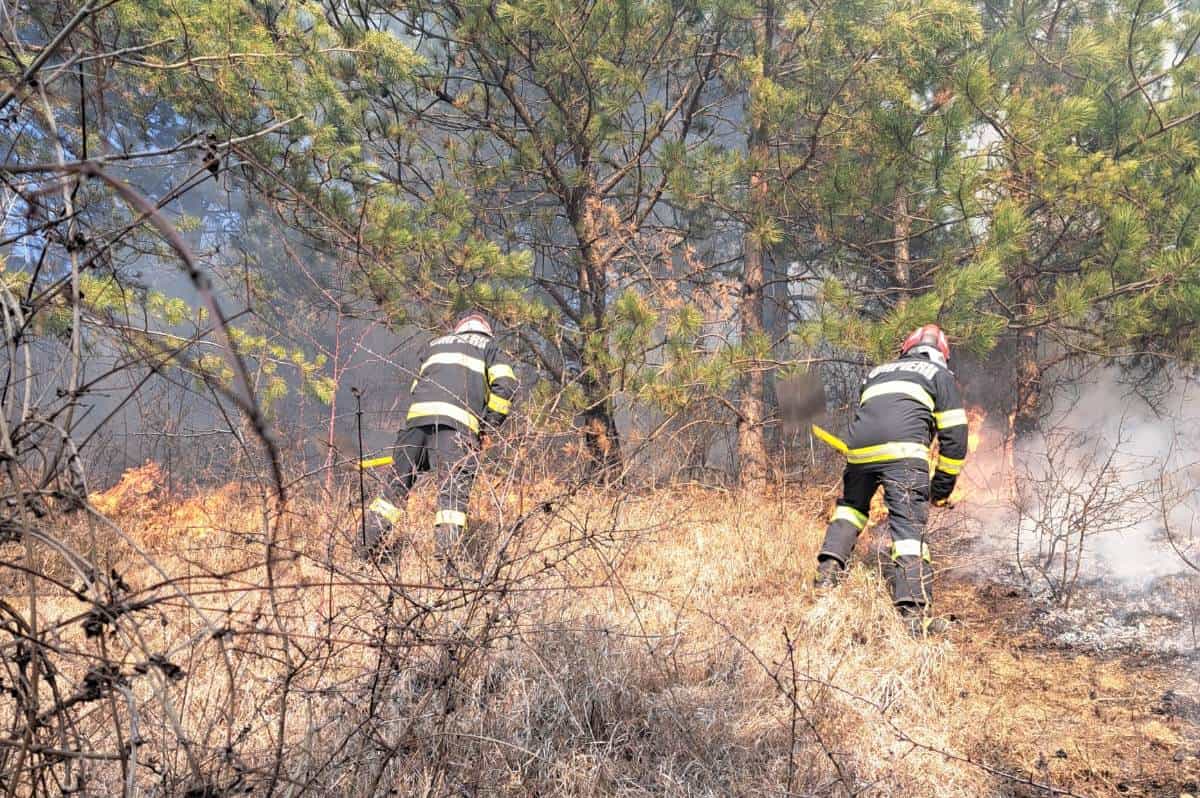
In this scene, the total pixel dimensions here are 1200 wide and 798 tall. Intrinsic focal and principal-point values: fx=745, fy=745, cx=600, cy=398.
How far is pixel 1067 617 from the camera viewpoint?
441cm

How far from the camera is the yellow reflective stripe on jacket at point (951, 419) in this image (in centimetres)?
429

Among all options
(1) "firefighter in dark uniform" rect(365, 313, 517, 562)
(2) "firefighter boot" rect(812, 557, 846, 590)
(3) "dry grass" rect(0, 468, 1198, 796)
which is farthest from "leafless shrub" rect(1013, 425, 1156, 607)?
(1) "firefighter in dark uniform" rect(365, 313, 517, 562)

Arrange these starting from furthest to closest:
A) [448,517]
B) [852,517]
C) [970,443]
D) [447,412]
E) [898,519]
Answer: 1. [970,443]
2. [447,412]
3. [852,517]
4. [898,519]
5. [448,517]

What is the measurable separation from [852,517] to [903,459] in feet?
1.48

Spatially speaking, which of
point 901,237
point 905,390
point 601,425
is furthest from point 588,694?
point 901,237

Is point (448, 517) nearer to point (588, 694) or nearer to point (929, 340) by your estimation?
point (588, 694)

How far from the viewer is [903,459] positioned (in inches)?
168

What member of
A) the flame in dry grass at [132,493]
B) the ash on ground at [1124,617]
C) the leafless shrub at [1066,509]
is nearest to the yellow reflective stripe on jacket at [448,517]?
the flame in dry grass at [132,493]

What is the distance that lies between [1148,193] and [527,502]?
5.19 metres

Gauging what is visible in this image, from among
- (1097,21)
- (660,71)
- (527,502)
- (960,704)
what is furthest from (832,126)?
(960,704)

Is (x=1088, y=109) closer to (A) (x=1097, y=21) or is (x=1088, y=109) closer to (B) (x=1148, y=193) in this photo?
(B) (x=1148, y=193)

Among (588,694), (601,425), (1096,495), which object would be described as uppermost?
(601,425)

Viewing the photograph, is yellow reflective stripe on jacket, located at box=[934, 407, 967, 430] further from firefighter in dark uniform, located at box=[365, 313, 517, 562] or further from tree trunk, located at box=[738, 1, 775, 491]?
firefighter in dark uniform, located at box=[365, 313, 517, 562]

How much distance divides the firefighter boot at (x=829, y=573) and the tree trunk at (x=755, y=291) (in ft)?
8.00
